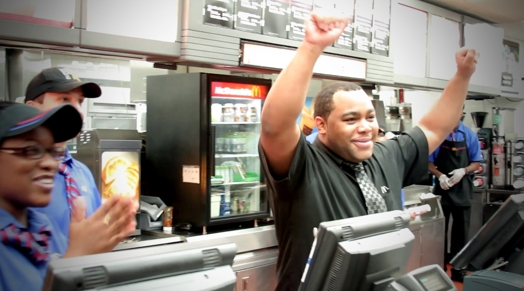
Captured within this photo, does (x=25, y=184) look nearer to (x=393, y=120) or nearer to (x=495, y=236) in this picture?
(x=495, y=236)

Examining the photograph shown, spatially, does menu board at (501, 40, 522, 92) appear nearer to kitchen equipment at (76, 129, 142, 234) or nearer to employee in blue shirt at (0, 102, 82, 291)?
kitchen equipment at (76, 129, 142, 234)

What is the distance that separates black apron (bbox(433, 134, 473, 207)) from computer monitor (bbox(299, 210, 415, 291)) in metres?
5.59

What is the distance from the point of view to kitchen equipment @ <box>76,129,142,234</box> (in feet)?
10.5

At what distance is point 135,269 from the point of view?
2.99 ft

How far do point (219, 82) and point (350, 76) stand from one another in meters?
1.51

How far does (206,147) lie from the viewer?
11.8ft

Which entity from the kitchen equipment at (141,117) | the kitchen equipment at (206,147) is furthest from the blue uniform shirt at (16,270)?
the kitchen equipment at (141,117)

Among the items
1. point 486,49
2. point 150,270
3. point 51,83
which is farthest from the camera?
point 486,49

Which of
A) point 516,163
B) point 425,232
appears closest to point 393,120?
point 425,232

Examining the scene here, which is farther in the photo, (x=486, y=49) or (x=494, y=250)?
(x=486, y=49)

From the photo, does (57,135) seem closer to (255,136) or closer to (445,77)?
(255,136)

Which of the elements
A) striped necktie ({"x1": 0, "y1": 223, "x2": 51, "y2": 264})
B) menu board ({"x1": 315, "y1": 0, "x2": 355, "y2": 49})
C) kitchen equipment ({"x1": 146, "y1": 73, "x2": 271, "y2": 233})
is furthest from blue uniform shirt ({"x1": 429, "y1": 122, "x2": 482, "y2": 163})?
striped necktie ({"x1": 0, "y1": 223, "x2": 51, "y2": 264})

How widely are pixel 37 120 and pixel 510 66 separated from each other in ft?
25.7

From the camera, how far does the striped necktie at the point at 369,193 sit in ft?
7.19
